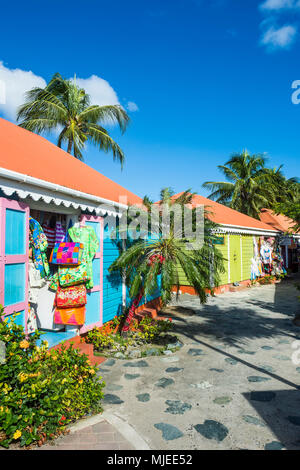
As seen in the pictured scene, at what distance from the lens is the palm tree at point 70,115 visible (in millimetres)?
14062

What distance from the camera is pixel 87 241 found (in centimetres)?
579

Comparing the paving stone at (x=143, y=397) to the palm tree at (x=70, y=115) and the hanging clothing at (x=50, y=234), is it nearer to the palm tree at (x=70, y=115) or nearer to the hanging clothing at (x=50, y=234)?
the hanging clothing at (x=50, y=234)

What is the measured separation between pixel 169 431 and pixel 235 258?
40.4ft

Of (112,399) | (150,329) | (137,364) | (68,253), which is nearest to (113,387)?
(112,399)

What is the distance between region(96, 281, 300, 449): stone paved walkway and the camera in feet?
11.0

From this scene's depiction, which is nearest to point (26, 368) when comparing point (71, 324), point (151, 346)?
point (71, 324)

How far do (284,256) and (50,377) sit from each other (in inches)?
823

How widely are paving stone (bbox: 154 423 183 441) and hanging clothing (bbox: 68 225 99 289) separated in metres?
2.96

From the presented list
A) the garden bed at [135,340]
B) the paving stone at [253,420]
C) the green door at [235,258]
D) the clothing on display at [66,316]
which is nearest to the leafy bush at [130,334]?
the garden bed at [135,340]

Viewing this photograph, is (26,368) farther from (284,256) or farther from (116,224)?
(284,256)

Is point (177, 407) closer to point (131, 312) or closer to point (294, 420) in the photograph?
point (294, 420)

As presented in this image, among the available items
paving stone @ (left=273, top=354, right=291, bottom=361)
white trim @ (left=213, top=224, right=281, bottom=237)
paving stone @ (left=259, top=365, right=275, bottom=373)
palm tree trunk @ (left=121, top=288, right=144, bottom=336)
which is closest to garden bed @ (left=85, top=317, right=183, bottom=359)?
palm tree trunk @ (left=121, top=288, right=144, bottom=336)

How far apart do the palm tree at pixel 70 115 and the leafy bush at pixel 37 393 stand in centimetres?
1283
